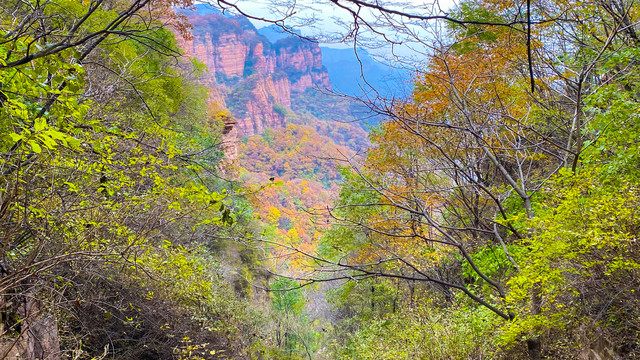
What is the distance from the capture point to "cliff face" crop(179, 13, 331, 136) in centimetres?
10162

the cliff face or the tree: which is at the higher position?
the cliff face

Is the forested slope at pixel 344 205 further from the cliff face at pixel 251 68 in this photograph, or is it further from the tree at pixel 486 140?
the cliff face at pixel 251 68

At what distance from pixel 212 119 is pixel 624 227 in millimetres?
24628

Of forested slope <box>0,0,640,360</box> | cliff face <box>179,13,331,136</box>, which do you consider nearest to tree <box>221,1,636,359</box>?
forested slope <box>0,0,640,360</box>

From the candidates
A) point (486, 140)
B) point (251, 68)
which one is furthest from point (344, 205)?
point (251, 68)

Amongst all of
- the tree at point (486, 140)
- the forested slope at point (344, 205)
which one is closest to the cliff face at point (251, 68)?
the tree at point (486, 140)

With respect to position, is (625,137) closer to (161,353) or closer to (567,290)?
(567,290)

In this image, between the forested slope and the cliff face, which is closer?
the forested slope

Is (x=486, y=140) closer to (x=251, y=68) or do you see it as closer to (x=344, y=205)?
(x=344, y=205)

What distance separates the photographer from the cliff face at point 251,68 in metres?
102

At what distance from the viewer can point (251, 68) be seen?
126m

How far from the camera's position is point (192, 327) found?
7469 millimetres

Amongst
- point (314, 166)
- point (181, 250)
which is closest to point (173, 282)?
point (181, 250)

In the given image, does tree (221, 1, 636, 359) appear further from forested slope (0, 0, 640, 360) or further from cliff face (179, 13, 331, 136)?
cliff face (179, 13, 331, 136)
